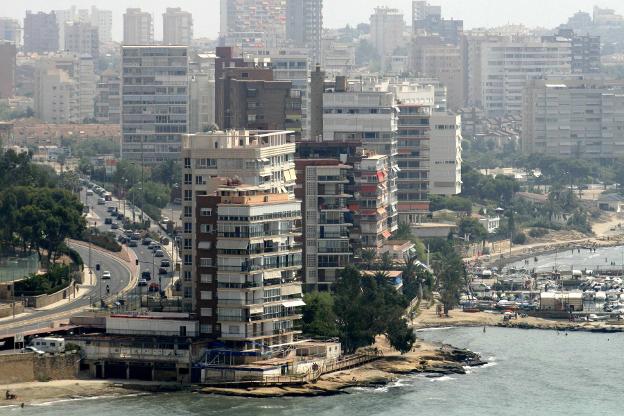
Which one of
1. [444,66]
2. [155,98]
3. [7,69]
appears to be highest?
[444,66]

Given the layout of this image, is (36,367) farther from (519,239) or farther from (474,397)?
(519,239)

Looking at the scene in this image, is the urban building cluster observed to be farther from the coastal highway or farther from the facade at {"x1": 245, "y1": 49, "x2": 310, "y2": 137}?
the coastal highway

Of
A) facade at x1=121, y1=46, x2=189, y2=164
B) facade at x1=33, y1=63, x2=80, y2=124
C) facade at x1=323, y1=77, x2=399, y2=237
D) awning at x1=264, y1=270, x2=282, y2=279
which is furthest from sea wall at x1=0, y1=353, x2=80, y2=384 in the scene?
facade at x1=33, y1=63, x2=80, y2=124

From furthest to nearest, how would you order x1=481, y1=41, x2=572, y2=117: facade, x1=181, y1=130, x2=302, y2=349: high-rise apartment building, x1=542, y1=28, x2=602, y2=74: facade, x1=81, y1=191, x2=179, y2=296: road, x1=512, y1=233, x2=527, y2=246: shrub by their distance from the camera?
x1=542, y1=28, x2=602, y2=74: facade < x1=481, y1=41, x2=572, y2=117: facade < x1=512, y1=233, x2=527, y2=246: shrub < x1=81, y1=191, x2=179, y2=296: road < x1=181, y1=130, x2=302, y2=349: high-rise apartment building

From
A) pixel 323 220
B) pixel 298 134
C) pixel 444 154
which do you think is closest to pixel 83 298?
pixel 323 220

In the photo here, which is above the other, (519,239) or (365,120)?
(365,120)

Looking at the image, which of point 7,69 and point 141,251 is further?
point 7,69

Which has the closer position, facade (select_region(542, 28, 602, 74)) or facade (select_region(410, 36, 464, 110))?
facade (select_region(410, 36, 464, 110))
